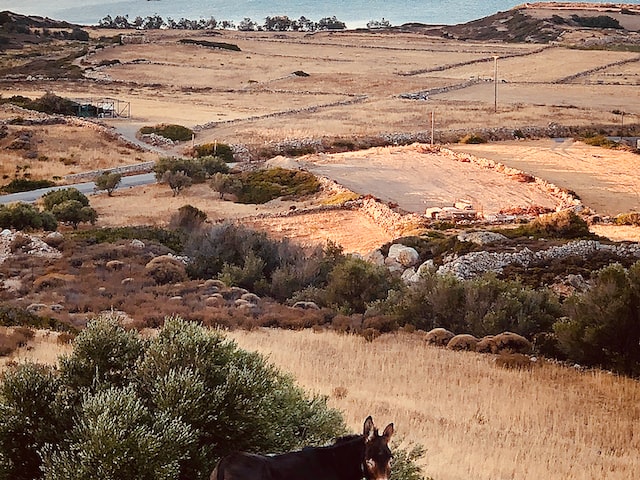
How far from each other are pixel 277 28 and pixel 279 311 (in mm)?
166477

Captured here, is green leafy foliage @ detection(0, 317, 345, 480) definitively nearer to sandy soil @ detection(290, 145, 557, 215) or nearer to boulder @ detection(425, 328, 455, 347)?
boulder @ detection(425, 328, 455, 347)

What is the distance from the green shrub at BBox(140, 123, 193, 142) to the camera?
51.0 m

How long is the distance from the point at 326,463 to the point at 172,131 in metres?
48.6

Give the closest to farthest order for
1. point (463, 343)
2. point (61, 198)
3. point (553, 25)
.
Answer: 1. point (463, 343)
2. point (61, 198)
3. point (553, 25)

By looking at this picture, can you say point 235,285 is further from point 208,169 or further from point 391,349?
point 208,169

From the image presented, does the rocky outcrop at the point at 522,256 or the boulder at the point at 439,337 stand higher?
the boulder at the point at 439,337

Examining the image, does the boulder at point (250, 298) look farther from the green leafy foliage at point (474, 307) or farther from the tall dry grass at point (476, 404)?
the tall dry grass at point (476, 404)

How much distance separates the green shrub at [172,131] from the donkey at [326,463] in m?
47.3

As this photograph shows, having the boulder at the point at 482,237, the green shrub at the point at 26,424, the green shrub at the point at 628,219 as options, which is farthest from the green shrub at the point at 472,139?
the green shrub at the point at 26,424

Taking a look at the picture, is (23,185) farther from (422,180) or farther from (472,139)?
(472,139)

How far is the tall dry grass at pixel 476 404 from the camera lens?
8336mm

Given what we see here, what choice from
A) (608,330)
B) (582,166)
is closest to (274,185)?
(582,166)

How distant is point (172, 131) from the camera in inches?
2036

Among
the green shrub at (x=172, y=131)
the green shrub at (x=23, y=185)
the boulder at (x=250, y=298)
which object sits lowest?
the green shrub at (x=23, y=185)
